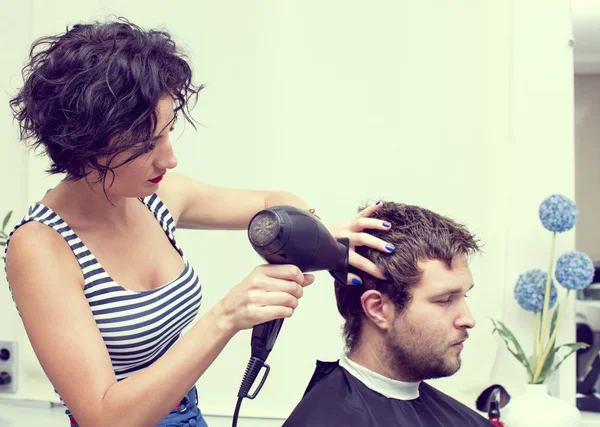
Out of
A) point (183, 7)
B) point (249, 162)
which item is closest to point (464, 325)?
point (249, 162)

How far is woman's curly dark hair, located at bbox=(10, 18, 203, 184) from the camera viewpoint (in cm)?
120

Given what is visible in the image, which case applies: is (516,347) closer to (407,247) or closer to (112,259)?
(407,247)

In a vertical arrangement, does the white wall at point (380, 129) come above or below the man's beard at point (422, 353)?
above

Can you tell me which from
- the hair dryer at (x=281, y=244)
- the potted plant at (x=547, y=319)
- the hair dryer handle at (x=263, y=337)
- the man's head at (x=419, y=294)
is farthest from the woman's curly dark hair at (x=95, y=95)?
the potted plant at (x=547, y=319)

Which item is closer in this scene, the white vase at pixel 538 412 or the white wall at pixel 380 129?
the white vase at pixel 538 412

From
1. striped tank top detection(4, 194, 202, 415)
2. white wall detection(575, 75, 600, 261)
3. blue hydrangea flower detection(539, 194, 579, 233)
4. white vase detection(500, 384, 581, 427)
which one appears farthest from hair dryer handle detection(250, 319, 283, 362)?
white wall detection(575, 75, 600, 261)

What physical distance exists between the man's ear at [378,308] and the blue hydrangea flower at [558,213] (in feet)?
3.31

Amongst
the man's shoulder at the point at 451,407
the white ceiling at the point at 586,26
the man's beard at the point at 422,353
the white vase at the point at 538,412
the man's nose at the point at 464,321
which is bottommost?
the white vase at the point at 538,412

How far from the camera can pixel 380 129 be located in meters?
2.71

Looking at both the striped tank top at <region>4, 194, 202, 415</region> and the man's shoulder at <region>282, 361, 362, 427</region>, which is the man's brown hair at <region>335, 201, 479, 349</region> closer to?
the man's shoulder at <region>282, 361, 362, 427</region>

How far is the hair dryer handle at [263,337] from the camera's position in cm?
116

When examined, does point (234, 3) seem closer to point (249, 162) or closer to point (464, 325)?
point (249, 162)

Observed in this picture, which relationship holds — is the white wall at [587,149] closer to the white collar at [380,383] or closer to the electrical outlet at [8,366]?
the white collar at [380,383]

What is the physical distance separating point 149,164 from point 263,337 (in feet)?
1.24
